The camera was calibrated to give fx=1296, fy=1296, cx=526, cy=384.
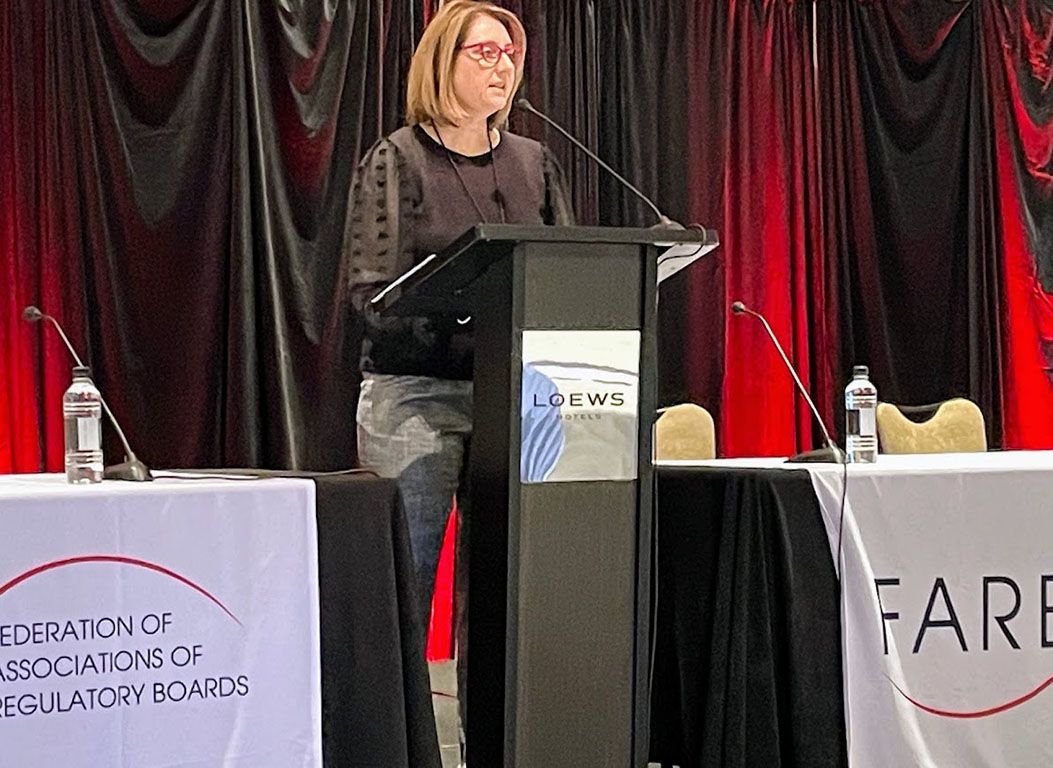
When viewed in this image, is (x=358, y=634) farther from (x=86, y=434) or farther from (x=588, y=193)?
(x=588, y=193)

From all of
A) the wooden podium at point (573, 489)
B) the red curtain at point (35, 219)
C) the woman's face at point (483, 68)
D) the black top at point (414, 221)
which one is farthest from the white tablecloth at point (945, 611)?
the red curtain at point (35, 219)

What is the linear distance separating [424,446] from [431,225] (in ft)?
1.40

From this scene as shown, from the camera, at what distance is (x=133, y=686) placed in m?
1.93

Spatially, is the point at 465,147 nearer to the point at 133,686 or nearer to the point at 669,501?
the point at 669,501

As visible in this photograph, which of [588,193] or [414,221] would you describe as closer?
[414,221]

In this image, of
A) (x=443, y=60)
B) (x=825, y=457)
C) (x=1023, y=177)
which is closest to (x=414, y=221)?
(x=443, y=60)

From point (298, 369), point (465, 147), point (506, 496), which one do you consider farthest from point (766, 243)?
point (506, 496)

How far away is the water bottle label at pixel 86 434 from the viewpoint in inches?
83.7

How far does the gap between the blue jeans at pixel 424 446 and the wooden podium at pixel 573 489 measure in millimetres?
502

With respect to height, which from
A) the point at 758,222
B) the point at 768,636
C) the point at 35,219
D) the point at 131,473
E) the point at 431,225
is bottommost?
the point at 768,636

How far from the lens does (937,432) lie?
150 inches

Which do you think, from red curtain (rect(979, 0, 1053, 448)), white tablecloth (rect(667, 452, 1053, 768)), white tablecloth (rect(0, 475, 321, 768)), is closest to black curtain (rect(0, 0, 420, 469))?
white tablecloth (rect(0, 475, 321, 768))

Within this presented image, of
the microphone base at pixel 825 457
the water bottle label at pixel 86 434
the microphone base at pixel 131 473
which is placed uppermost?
the water bottle label at pixel 86 434

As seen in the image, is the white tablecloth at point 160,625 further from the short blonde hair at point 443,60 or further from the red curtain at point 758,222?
the red curtain at point 758,222
